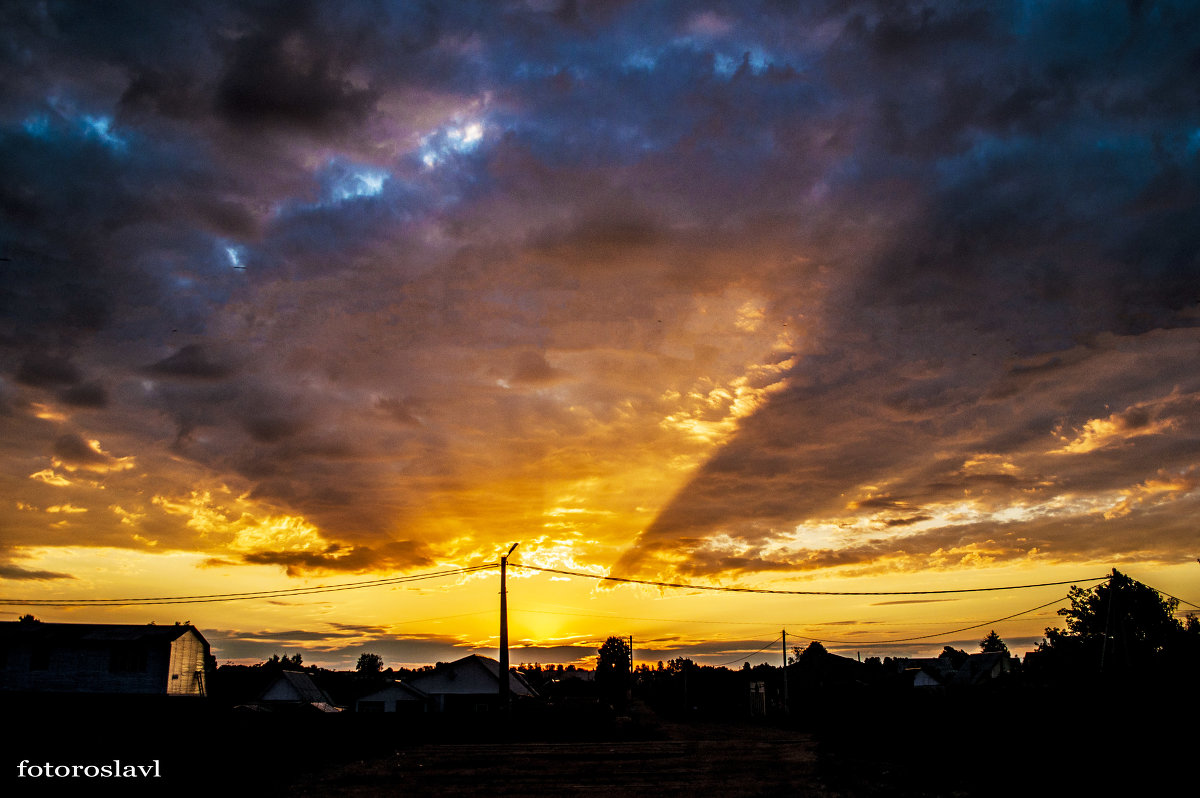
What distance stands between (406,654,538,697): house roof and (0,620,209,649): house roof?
21.6 meters

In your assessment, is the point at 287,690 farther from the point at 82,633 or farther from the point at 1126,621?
the point at 1126,621

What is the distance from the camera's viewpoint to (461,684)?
6662 centimetres

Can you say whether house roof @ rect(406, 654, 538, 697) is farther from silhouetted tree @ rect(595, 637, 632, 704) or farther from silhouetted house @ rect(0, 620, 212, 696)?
silhouetted tree @ rect(595, 637, 632, 704)

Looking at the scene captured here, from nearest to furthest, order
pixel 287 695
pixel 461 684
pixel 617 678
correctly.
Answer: pixel 461 684 < pixel 287 695 < pixel 617 678

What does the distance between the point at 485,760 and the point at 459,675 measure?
4155 cm

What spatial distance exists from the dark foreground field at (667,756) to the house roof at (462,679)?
29.3 meters

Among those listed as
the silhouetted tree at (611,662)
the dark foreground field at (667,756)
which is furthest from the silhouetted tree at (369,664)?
the dark foreground field at (667,756)

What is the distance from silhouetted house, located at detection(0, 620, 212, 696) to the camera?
1941 inches

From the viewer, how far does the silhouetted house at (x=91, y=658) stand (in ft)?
162

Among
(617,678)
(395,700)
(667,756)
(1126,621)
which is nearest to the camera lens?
(667,756)

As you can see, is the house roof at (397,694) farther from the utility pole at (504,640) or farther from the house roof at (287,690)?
the utility pole at (504,640)

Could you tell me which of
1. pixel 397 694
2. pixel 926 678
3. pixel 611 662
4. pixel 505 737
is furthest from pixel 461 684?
pixel 611 662

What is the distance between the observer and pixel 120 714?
35.9 meters

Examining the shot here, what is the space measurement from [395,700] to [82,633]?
82.1 feet
